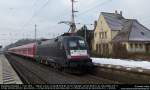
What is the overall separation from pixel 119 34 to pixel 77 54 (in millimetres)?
40865

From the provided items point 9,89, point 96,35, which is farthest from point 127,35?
point 9,89

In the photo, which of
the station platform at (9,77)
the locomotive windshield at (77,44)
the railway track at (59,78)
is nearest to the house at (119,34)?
the station platform at (9,77)

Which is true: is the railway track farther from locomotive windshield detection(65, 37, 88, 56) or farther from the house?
the house

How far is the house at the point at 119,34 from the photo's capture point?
197ft

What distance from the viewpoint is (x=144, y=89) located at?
7.95 metres

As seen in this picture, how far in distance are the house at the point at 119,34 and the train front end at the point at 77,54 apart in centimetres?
3196

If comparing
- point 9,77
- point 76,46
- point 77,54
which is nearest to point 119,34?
point 76,46

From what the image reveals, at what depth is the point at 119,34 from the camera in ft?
210

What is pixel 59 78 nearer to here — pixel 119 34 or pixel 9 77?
pixel 9 77

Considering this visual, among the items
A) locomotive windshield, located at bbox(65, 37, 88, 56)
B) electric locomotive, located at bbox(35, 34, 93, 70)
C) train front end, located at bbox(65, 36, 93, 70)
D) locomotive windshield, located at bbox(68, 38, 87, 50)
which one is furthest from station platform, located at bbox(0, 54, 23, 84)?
locomotive windshield, located at bbox(68, 38, 87, 50)

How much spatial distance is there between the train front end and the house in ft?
105

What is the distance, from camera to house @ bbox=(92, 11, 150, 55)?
197 feet

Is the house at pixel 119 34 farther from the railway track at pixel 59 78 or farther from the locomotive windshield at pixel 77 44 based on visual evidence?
the railway track at pixel 59 78

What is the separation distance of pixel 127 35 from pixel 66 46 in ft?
124
